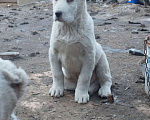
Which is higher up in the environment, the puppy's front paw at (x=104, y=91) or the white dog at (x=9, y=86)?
the white dog at (x=9, y=86)

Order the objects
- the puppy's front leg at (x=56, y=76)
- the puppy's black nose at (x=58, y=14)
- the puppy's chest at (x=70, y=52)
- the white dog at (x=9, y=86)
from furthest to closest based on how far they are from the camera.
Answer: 1. the puppy's front leg at (x=56, y=76)
2. the puppy's chest at (x=70, y=52)
3. the puppy's black nose at (x=58, y=14)
4. the white dog at (x=9, y=86)

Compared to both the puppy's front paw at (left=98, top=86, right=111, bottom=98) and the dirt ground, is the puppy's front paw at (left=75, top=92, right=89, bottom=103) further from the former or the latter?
the puppy's front paw at (left=98, top=86, right=111, bottom=98)

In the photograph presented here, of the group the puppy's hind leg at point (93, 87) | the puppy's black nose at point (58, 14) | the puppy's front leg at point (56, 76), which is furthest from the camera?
the puppy's hind leg at point (93, 87)

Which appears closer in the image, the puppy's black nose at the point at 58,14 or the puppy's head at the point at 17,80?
the puppy's head at the point at 17,80

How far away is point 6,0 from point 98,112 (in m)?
18.5

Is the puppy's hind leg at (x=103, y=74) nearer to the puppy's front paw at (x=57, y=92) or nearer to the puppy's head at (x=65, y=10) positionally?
the puppy's front paw at (x=57, y=92)

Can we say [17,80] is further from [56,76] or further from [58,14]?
[56,76]

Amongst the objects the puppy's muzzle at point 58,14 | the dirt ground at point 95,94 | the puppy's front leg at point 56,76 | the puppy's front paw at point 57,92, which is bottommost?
the dirt ground at point 95,94

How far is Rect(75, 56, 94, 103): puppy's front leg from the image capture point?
425 centimetres

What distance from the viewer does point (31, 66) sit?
19.4 feet

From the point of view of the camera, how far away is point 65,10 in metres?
3.98

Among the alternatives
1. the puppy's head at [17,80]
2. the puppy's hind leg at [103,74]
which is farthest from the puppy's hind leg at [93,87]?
the puppy's head at [17,80]

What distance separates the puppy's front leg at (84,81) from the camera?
13.9 feet

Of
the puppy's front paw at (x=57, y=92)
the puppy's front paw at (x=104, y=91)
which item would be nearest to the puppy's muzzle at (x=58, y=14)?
the puppy's front paw at (x=57, y=92)
